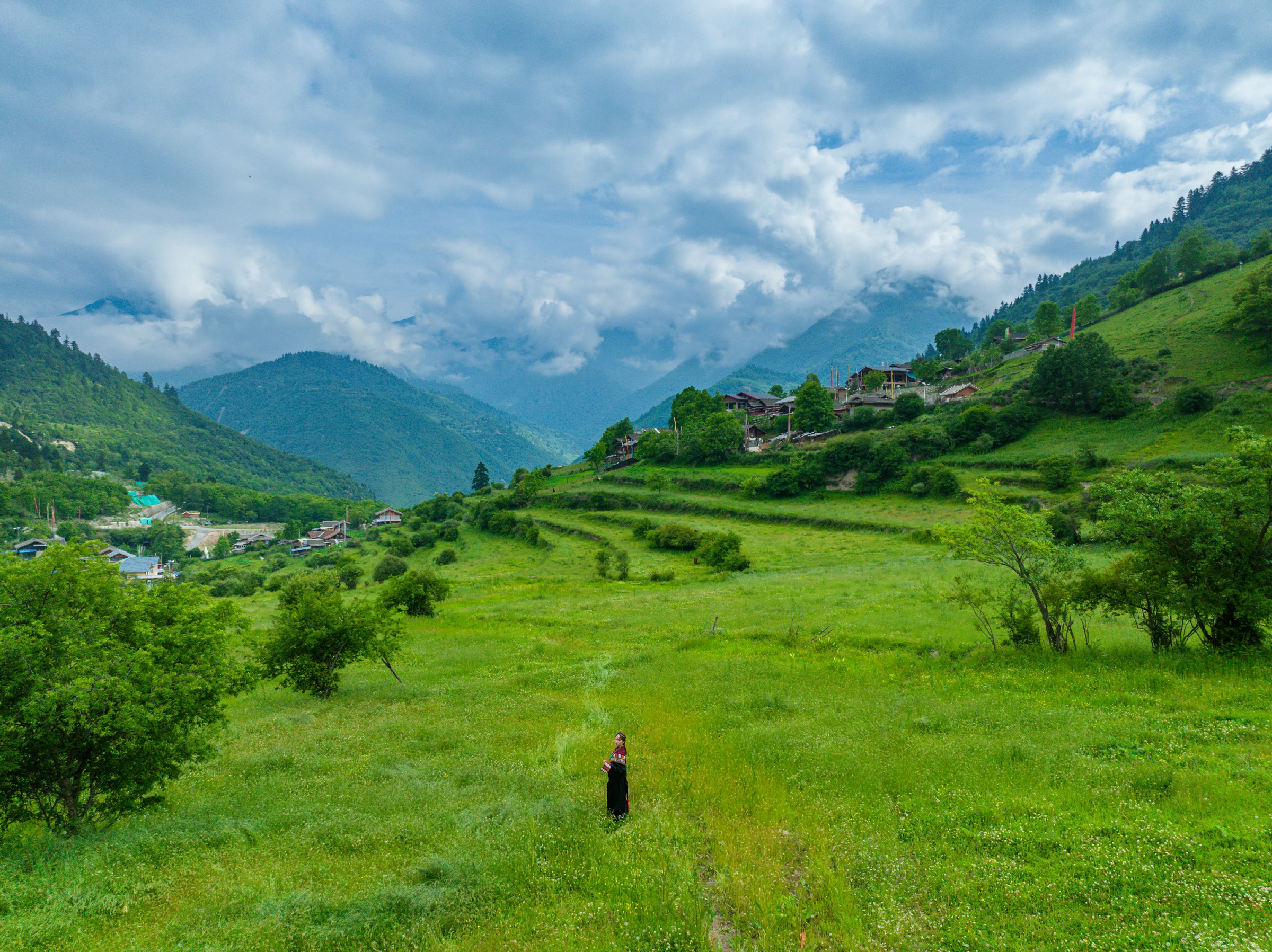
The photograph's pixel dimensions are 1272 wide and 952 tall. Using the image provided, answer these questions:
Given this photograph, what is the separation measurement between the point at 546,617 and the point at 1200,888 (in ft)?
108

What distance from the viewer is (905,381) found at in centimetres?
12638

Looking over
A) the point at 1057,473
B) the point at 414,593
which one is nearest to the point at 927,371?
the point at 1057,473

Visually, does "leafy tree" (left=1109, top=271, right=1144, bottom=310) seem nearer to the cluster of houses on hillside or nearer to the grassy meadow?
the cluster of houses on hillside

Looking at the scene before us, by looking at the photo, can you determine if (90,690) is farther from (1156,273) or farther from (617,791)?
(1156,273)

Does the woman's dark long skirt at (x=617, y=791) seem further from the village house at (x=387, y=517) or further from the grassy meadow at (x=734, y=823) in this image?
the village house at (x=387, y=517)

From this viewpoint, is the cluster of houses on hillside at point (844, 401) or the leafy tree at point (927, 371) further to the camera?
the leafy tree at point (927, 371)

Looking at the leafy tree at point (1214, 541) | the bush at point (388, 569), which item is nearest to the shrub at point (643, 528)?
the bush at point (388, 569)

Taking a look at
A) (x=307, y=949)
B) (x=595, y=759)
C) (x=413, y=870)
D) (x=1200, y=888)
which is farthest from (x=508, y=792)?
(x=1200, y=888)

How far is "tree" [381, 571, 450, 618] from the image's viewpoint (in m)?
41.8

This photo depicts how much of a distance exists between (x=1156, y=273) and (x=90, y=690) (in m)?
164

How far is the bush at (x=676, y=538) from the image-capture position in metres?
62.9

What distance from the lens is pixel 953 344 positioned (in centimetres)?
15475

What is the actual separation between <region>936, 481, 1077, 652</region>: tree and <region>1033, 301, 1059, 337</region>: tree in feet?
426

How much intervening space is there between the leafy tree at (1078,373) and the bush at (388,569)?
9088 cm
